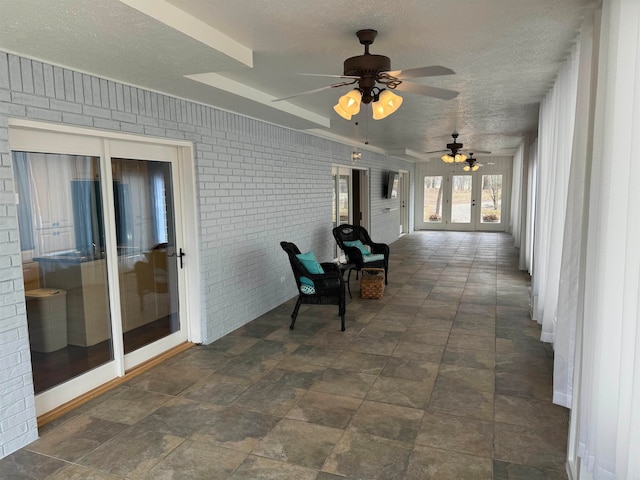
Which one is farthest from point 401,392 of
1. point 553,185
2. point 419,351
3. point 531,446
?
point 553,185

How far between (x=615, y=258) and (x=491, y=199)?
13538 mm

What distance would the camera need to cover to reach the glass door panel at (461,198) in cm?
1448

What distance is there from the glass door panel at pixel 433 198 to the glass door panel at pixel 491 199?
1.42 metres

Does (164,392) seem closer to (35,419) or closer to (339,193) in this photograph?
(35,419)

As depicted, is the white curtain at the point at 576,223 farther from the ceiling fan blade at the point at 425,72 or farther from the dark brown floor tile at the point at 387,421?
the dark brown floor tile at the point at 387,421

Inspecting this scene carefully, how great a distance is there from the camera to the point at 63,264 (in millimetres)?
3229

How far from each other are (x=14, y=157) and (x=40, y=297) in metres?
1.00

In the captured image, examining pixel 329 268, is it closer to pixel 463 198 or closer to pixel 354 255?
pixel 354 255

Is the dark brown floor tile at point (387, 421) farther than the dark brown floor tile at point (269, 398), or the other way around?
the dark brown floor tile at point (269, 398)

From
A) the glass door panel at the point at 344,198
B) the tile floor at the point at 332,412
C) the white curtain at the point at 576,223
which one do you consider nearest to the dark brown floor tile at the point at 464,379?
the tile floor at the point at 332,412

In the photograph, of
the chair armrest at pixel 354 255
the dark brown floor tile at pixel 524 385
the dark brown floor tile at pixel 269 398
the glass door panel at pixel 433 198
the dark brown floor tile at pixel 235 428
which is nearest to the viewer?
the dark brown floor tile at pixel 235 428

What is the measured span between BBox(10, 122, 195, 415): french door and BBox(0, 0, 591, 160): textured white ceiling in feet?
2.20

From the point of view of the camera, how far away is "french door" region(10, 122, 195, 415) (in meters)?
3.02

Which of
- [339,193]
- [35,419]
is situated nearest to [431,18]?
[35,419]
